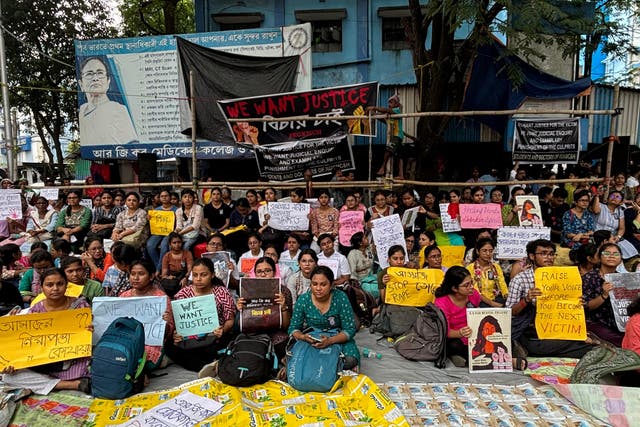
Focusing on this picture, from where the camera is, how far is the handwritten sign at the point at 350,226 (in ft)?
22.0

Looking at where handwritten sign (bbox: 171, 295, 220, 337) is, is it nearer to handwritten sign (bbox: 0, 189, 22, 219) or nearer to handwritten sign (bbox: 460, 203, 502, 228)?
handwritten sign (bbox: 460, 203, 502, 228)

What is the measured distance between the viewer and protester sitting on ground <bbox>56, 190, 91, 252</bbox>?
296 inches

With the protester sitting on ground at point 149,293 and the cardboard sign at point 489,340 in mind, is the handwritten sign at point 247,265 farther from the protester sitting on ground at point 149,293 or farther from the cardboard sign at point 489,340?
the cardboard sign at point 489,340

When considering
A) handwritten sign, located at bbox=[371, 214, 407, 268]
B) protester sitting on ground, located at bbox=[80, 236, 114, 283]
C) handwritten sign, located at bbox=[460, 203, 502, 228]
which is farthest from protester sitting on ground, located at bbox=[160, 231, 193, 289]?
handwritten sign, located at bbox=[460, 203, 502, 228]

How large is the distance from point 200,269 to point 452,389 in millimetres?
2609

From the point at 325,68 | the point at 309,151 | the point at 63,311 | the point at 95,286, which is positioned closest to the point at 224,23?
the point at 325,68

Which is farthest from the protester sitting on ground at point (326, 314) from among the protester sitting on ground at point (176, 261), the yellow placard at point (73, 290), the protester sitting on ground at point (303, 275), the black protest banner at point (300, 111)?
the black protest banner at point (300, 111)

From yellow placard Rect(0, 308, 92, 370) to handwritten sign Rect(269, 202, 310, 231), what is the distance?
131 inches

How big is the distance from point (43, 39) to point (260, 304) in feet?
53.7

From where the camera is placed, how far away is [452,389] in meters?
3.84

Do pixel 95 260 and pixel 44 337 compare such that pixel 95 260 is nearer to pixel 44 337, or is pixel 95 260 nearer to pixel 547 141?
pixel 44 337

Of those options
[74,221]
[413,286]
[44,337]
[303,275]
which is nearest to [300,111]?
[303,275]

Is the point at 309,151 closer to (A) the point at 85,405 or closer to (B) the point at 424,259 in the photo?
(B) the point at 424,259

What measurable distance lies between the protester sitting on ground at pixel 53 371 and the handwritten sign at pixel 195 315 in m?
0.76
